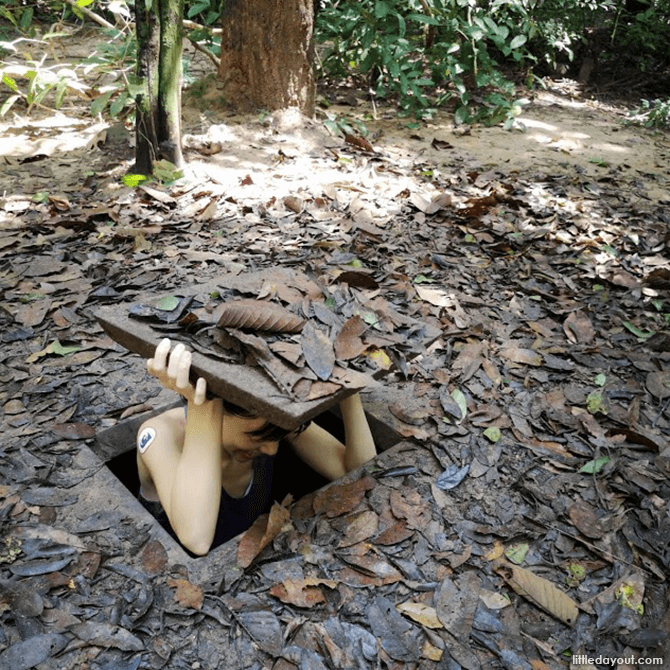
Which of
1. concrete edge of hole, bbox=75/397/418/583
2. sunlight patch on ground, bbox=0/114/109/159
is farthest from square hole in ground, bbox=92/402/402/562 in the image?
sunlight patch on ground, bbox=0/114/109/159

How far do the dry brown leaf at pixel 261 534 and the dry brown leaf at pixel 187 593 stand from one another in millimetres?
148

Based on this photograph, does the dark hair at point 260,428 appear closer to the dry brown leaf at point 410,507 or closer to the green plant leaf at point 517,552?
the dry brown leaf at point 410,507

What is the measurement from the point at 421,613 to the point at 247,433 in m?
0.77

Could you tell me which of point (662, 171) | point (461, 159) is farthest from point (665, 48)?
point (461, 159)

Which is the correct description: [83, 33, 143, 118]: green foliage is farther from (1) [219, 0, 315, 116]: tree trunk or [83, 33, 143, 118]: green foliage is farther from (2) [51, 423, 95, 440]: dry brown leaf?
(2) [51, 423, 95, 440]: dry brown leaf

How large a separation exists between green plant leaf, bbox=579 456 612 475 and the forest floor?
17mm

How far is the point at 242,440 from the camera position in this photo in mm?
2111

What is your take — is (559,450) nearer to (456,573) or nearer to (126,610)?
(456,573)

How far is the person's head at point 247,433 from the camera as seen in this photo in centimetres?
199

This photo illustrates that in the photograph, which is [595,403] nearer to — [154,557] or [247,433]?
[247,433]

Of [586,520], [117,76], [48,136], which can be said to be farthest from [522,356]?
[48,136]

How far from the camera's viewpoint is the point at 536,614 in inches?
71.5

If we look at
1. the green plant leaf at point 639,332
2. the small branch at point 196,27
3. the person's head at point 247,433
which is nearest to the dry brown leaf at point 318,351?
the person's head at point 247,433

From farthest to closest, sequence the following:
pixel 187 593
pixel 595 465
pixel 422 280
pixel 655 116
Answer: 1. pixel 655 116
2. pixel 422 280
3. pixel 595 465
4. pixel 187 593
